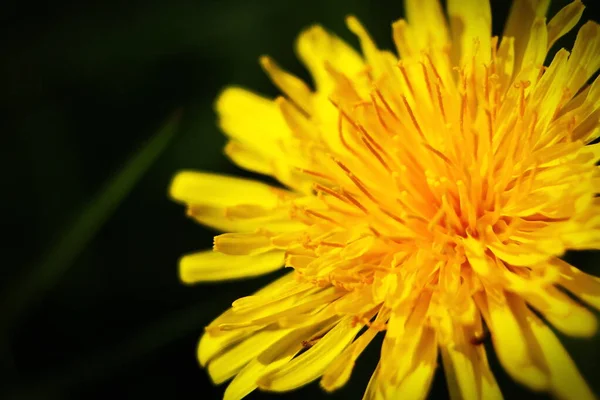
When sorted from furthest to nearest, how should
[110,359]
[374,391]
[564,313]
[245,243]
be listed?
[110,359]
[245,243]
[374,391]
[564,313]

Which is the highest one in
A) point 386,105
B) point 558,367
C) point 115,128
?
point 115,128

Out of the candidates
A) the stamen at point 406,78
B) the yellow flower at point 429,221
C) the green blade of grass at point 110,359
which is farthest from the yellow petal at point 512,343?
the green blade of grass at point 110,359

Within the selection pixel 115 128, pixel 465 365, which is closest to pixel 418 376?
pixel 465 365

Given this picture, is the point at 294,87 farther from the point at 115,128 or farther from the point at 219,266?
the point at 115,128

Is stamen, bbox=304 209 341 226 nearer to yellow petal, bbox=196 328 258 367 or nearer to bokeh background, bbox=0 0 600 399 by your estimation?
yellow petal, bbox=196 328 258 367

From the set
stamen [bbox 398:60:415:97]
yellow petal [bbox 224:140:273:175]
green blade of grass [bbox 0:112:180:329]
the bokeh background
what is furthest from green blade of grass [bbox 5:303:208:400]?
stamen [bbox 398:60:415:97]

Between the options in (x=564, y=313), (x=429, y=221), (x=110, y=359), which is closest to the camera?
(x=564, y=313)

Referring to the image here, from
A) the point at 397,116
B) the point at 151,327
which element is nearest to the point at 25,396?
the point at 151,327
